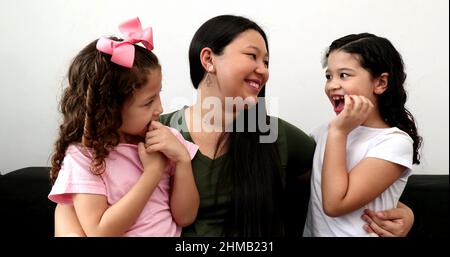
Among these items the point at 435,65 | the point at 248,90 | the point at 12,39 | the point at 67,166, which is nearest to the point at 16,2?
the point at 12,39

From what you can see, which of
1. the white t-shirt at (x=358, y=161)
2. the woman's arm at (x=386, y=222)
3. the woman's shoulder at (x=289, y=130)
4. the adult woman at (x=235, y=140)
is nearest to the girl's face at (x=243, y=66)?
the adult woman at (x=235, y=140)

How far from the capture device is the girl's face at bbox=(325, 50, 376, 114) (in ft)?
Result: 3.05

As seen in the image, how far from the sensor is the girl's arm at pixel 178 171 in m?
0.80

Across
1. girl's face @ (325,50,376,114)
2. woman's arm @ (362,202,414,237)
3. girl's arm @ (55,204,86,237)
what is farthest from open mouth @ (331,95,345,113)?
girl's arm @ (55,204,86,237)

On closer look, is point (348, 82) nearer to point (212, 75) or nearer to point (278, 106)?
point (278, 106)

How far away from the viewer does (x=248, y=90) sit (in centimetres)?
94

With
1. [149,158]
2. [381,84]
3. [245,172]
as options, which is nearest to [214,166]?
[245,172]

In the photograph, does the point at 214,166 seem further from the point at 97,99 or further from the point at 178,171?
the point at 97,99

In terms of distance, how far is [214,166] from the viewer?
3.05 feet

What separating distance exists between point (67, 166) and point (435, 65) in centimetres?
85

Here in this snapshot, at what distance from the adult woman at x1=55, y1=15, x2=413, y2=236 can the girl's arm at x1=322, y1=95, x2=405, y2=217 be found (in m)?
0.08

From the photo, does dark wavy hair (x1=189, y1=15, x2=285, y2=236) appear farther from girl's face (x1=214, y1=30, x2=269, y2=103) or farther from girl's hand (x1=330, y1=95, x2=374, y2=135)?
girl's hand (x1=330, y1=95, x2=374, y2=135)

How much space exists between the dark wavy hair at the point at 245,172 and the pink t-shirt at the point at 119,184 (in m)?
0.13

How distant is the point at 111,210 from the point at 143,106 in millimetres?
193
